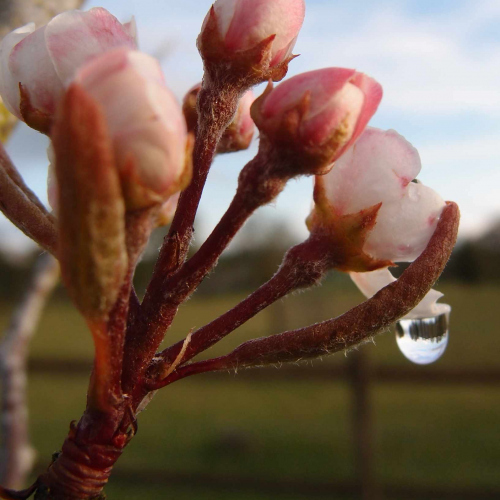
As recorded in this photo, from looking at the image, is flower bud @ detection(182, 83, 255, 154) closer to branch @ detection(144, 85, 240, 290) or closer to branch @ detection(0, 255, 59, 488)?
branch @ detection(144, 85, 240, 290)

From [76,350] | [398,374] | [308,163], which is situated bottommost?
[76,350]

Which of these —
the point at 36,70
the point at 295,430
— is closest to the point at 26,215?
the point at 36,70

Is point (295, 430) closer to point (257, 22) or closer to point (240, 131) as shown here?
point (240, 131)

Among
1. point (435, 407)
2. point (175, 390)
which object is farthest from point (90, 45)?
point (175, 390)

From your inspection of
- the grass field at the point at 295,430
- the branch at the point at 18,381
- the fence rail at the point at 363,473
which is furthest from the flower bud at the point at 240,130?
the fence rail at the point at 363,473

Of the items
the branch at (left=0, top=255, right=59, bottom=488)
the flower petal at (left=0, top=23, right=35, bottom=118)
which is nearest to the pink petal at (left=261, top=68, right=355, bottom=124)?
the flower petal at (left=0, top=23, right=35, bottom=118)

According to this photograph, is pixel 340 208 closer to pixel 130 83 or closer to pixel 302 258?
pixel 302 258
